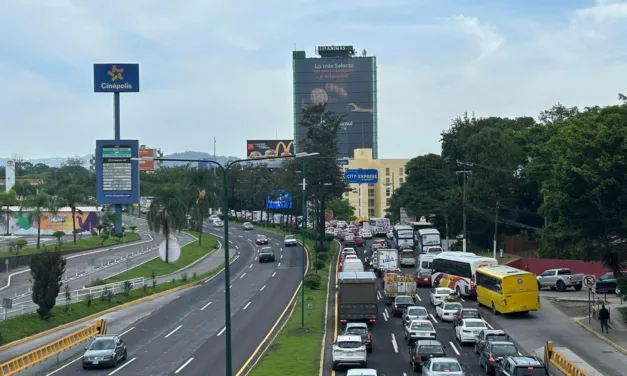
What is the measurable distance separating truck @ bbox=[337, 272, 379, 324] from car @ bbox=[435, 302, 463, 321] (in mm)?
4617

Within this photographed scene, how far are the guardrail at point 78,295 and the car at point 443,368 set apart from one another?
24.5 meters

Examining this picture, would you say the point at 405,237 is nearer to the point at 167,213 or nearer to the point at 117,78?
the point at 167,213

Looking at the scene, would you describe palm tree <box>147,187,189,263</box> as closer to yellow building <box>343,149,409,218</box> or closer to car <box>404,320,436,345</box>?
car <box>404,320,436,345</box>

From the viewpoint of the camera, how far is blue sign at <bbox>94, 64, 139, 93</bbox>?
78.1m

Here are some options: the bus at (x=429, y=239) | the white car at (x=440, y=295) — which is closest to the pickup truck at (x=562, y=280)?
the white car at (x=440, y=295)

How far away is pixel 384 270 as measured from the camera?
66.0 m

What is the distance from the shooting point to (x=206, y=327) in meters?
45.2

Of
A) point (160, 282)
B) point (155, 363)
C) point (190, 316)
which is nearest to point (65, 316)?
point (190, 316)

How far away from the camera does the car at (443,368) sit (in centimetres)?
2627

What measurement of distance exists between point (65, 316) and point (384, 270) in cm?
2928

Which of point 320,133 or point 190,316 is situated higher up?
point 320,133

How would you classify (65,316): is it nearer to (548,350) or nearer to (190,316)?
(190,316)

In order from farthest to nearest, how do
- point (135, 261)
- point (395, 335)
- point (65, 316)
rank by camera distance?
point (135, 261) < point (65, 316) < point (395, 335)

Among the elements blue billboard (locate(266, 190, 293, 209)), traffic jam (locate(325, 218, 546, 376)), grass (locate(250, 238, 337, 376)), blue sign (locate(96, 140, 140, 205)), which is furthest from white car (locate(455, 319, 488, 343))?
blue billboard (locate(266, 190, 293, 209))
